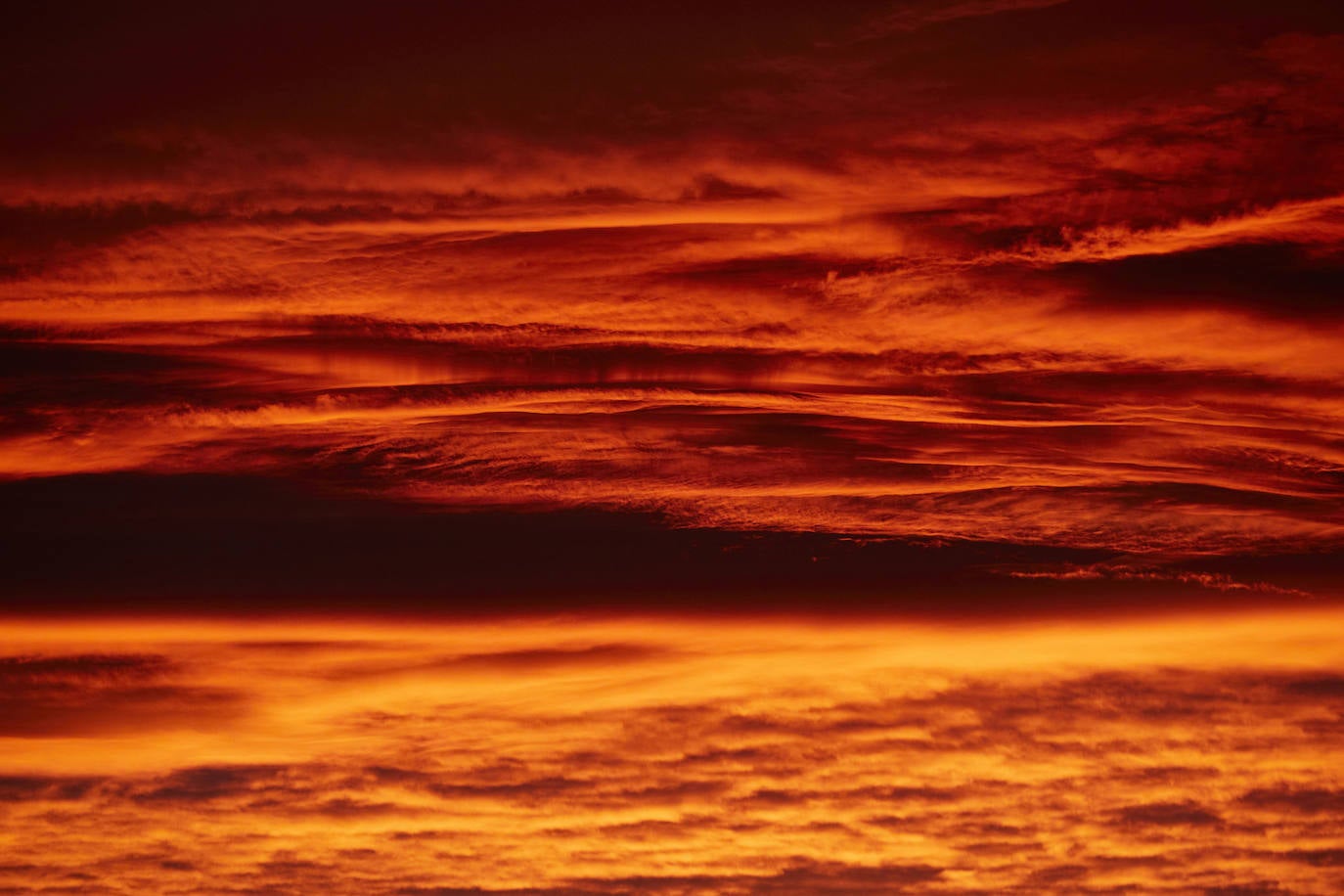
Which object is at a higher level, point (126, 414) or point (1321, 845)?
point (126, 414)

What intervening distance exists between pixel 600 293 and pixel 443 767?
5.74 feet

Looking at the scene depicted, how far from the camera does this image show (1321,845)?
479cm

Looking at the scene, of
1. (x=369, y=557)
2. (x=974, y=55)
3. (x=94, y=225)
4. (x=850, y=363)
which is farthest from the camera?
(x=369, y=557)

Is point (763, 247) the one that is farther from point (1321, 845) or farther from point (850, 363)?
point (1321, 845)

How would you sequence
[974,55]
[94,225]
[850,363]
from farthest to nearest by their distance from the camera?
[850,363] → [94,225] → [974,55]

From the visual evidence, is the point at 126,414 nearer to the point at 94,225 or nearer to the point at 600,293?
the point at 94,225

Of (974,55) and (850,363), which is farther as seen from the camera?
(850,363)

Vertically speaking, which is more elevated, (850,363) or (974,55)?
(974,55)

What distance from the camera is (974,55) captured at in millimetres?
3734

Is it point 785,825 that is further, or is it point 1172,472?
point 785,825

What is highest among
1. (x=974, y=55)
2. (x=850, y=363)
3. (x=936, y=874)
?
(x=974, y=55)

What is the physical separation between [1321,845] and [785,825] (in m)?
1.69

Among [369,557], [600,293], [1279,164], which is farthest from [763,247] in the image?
[369,557]

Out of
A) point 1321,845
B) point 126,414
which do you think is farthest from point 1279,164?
point 126,414
